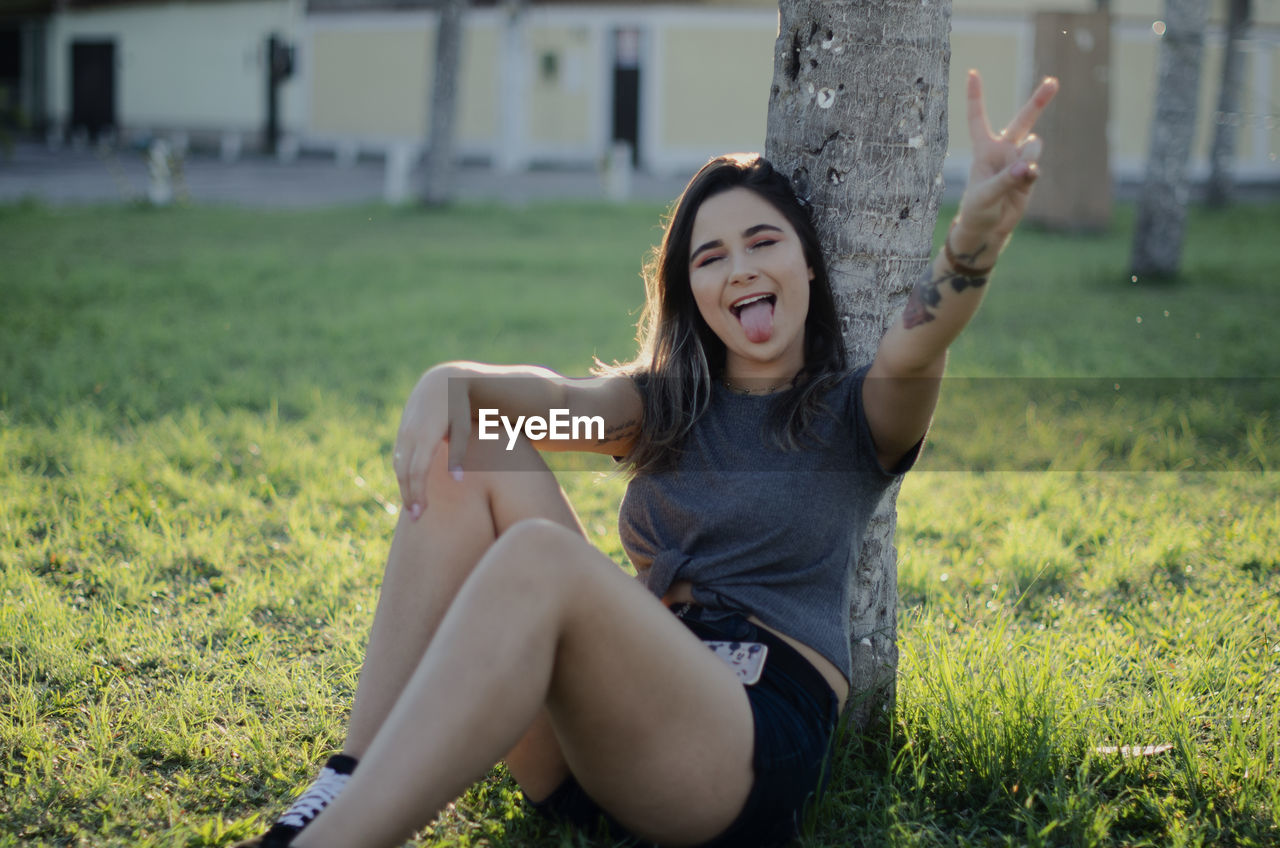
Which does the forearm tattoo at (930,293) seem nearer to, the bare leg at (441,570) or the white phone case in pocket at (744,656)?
the white phone case in pocket at (744,656)

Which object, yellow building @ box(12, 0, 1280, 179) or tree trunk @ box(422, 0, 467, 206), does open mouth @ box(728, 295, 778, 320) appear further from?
yellow building @ box(12, 0, 1280, 179)

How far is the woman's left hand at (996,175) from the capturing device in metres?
1.91

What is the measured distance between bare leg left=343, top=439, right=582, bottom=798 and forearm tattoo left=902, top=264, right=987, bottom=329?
0.82 m

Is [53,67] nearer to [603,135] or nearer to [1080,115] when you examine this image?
[603,135]

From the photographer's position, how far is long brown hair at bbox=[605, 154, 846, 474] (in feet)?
8.00

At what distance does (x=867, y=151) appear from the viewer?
2.61m

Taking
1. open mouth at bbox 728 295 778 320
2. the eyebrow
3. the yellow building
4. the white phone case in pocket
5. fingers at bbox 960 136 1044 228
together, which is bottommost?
the white phone case in pocket

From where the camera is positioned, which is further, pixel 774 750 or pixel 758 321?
pixel 758 321

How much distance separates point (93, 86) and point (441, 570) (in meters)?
33.6

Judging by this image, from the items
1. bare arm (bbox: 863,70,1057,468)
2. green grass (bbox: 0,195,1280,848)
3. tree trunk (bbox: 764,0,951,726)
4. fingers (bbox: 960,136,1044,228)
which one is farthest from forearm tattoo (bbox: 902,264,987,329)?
green grass (bbox: 0,195,1280,848)

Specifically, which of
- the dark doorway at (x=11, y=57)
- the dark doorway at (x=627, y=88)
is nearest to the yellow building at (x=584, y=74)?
the dark doorway at (x=627, y=88)

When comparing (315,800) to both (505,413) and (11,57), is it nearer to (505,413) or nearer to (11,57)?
(505,413)

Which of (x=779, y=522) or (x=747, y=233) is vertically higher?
(x=747, y=233)

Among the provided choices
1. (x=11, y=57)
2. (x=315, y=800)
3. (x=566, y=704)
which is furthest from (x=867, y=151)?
(x=11, y=57)
